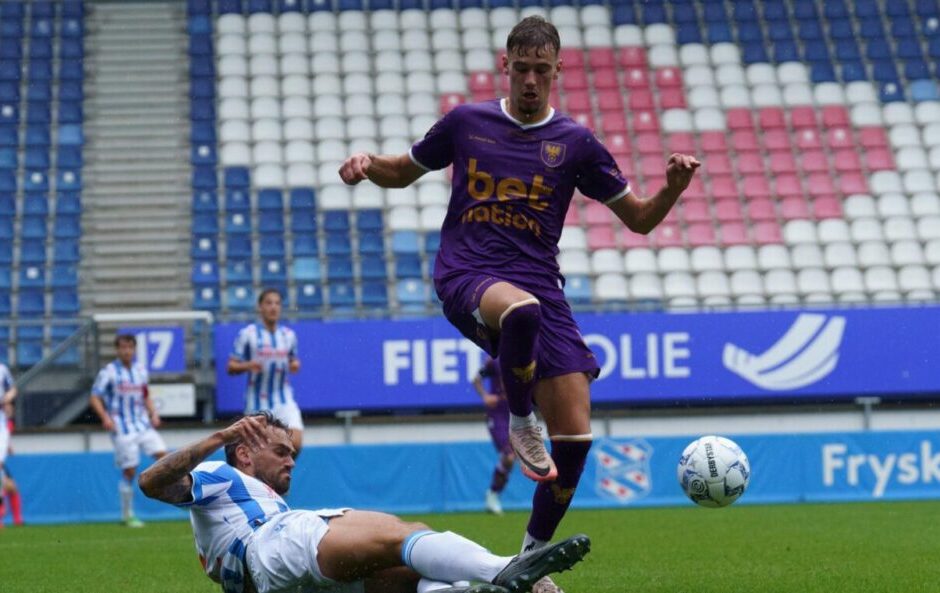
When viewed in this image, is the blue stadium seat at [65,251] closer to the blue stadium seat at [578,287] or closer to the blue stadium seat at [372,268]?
the blue stadium seat at [372,268]

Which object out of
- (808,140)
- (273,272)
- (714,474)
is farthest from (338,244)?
(714,474)

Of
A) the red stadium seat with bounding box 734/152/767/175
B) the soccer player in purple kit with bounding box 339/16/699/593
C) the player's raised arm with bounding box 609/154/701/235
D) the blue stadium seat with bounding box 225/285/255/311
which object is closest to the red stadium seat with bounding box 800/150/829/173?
the red stadium seat with bounding box 734/152/767/175

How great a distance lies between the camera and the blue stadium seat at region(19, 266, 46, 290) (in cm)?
2045

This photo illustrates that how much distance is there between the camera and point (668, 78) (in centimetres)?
2502

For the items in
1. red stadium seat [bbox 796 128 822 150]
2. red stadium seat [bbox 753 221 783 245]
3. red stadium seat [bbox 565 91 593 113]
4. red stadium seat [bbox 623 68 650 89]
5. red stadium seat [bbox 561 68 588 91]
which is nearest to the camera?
red stadium seat [bbox 753 221 783 245]

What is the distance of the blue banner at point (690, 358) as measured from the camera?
17.8m

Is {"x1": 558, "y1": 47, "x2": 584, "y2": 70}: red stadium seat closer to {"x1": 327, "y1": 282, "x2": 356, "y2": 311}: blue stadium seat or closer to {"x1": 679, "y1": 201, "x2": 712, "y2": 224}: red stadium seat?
{"x1": 679, "y1": 201, "x2": 712, "y2": 224}: red stadium seat

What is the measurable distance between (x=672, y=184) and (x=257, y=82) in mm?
19066

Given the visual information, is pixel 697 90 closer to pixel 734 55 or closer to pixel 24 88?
pixel 734 55

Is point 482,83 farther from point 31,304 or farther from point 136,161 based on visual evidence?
point 31,304

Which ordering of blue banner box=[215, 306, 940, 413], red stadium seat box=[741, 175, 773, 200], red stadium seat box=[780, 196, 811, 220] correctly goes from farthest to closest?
1. red stadium seat box=[741, 175, 773, 200]
2. red stadium seat box=[780, 196, 811, 220]
3. blue banner box=[215, 306, 940, 413]

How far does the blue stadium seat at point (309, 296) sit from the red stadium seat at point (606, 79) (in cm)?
718

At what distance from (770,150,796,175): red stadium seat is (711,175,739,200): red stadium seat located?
29.3 inches

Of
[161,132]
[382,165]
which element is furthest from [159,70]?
[382,165]
